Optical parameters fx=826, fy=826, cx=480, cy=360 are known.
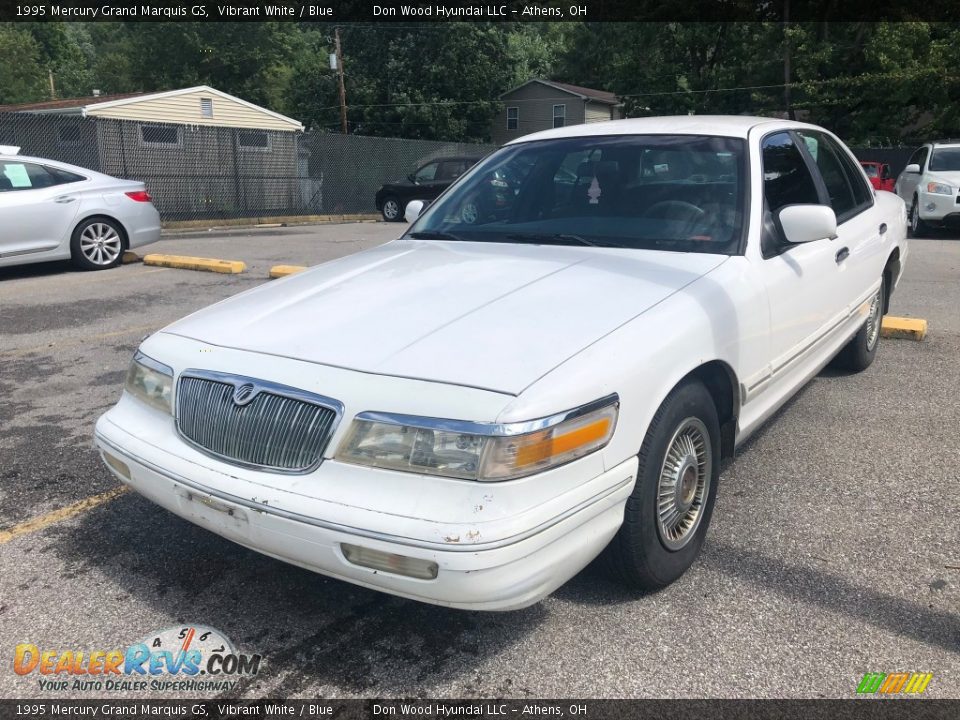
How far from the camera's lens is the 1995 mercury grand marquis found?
226 centimetres

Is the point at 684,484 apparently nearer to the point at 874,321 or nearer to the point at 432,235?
the point at 432,235

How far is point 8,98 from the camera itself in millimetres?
62625

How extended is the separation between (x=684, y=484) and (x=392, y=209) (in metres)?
20.6

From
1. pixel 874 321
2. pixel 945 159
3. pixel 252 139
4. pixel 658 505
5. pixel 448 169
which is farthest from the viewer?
pixel 448 169

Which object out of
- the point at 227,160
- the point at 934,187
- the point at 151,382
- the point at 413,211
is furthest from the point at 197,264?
the point at 934,187

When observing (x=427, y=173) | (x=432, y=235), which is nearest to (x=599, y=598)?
(x=432, y=235)

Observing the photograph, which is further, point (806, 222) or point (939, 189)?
point (939, 189)

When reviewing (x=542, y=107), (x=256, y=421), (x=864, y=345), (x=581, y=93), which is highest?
(x=581, y=93)

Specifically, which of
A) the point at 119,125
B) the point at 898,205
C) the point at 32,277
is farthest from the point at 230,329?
the point at 119,125

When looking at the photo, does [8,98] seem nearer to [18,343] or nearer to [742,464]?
[18,343]

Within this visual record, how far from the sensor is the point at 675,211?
145 inches

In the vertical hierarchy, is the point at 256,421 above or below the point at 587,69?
below

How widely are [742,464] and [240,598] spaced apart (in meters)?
2.48

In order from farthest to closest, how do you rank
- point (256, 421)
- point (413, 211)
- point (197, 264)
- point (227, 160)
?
point (227, 160), point (197, 264), point (413, 211), point (256, 421)
